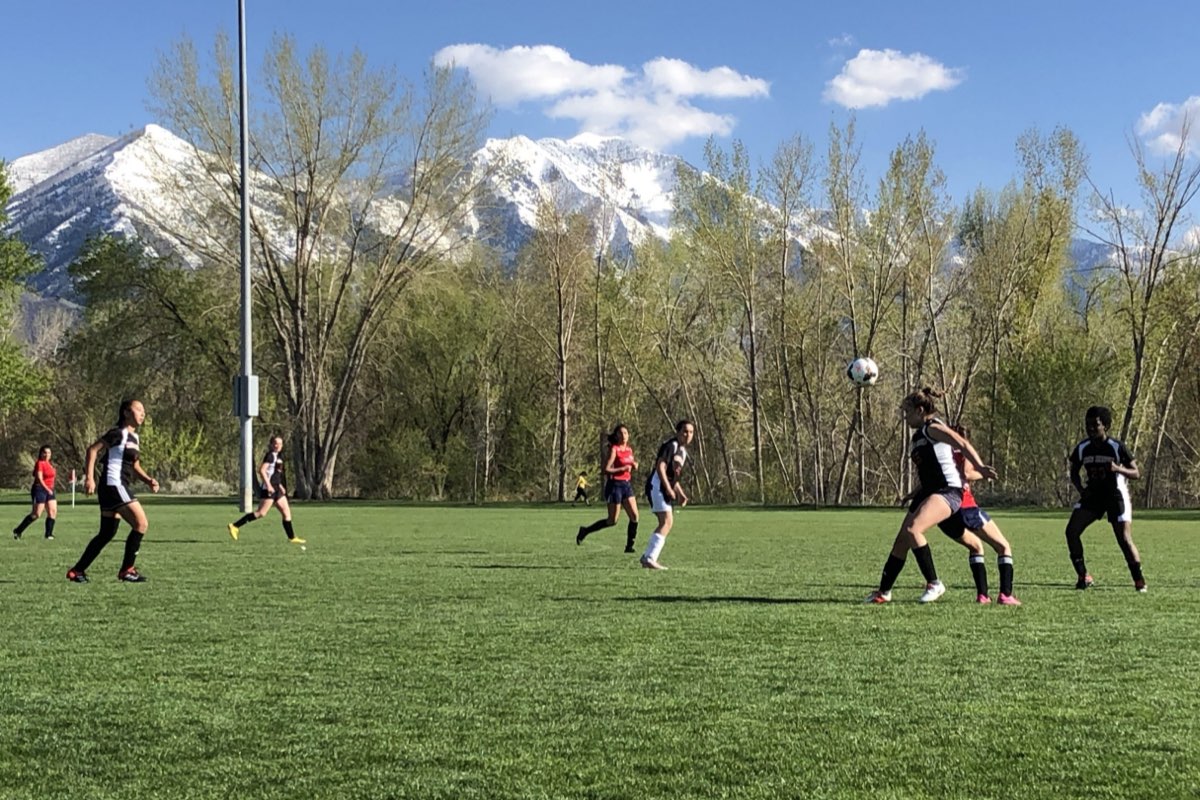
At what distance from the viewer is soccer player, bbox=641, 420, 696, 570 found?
1385 cm

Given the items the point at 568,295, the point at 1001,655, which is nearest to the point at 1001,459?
the point at 568,295

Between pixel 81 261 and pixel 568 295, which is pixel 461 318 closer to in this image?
pixel 568 295

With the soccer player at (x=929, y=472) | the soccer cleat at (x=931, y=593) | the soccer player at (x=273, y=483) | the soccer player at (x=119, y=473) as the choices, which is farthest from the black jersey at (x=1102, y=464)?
the soccer player at (x=273, y=483)

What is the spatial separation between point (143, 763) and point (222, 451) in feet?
174

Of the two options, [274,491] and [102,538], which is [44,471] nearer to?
[274,491]

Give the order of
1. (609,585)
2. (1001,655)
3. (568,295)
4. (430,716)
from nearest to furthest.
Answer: (430,716) → (1001,655) → (609,585) → (568,295)

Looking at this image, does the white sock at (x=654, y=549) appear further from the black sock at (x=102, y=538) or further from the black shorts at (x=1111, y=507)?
the black sock at (x=102, y=538)

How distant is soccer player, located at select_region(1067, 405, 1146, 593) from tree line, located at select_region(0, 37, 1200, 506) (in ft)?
93.1

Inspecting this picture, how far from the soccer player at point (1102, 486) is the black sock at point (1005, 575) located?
58.0 inches

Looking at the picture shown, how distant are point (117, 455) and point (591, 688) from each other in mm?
6934

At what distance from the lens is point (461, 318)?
53.3 m

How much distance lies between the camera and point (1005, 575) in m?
10.0

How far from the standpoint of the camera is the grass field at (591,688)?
4.64 m

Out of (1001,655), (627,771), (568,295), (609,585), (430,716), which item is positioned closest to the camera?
(627,771)
